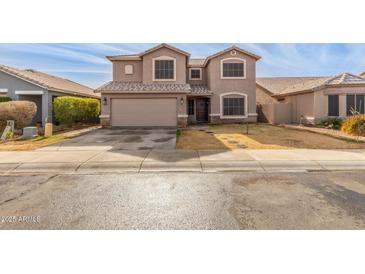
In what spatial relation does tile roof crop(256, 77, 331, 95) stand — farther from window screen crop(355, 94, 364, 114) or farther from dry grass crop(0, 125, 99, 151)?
dry grass crop(0, 125, 99, 151)

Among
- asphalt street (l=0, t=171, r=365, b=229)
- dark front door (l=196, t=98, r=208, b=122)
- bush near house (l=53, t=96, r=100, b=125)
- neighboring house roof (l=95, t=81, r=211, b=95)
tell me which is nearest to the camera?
asphalt street (l=0, t=171, r=365, b=229)

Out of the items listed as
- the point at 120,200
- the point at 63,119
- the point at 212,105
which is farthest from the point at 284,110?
the point at 120,200

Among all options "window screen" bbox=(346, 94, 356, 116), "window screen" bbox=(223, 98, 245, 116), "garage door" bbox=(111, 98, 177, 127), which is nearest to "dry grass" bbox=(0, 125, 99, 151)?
"garage door" bbox=(111, 98, 177, 127)

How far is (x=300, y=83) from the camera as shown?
1001 inches

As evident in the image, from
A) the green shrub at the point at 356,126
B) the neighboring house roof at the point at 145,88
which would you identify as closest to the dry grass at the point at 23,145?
the neighboring house roof at the point at 145,88

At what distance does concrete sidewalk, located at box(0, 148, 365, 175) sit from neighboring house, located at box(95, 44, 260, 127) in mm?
9590

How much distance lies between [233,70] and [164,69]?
6449 mm

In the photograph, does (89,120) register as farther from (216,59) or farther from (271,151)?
(271,151)

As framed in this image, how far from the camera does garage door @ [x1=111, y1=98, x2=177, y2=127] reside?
18531 millimetres

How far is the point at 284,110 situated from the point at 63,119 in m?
19.7

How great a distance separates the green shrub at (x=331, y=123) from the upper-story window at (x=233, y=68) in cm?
768

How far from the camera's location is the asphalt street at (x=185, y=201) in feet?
12.5

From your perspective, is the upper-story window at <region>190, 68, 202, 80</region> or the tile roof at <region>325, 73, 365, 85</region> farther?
the upper-story window at <region>190, 68, 202, 80</region>

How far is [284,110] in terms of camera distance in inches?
894
